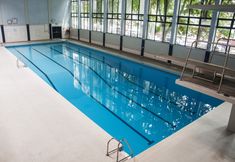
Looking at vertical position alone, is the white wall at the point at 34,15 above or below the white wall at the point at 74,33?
above

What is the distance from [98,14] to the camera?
13.9 metres

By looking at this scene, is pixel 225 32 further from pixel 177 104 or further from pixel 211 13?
pixel 177 104

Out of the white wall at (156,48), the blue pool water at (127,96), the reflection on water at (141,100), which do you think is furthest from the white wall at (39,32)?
the white wall at (156,48)

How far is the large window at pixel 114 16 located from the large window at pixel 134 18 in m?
0.78

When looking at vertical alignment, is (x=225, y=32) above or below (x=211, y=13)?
below

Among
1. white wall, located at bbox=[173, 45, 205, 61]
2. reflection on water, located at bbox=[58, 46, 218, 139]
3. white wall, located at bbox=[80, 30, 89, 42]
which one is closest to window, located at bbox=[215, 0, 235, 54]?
white wall, located at bbox=[173, 45, 205, 61]

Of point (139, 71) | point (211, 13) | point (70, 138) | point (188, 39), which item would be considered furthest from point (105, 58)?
point (70, 138)

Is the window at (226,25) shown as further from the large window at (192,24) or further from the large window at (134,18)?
the large window at (134,18)

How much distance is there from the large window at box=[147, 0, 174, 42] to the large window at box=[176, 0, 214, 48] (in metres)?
0.58

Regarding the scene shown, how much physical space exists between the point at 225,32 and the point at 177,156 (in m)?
6.42

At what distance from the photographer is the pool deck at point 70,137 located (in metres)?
3.06

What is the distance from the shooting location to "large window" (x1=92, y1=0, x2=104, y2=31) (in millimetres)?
13633

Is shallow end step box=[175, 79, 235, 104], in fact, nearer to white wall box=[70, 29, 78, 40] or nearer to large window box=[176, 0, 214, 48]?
large window box=[176, 0, 214, 48]

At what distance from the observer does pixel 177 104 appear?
5.93 meters
